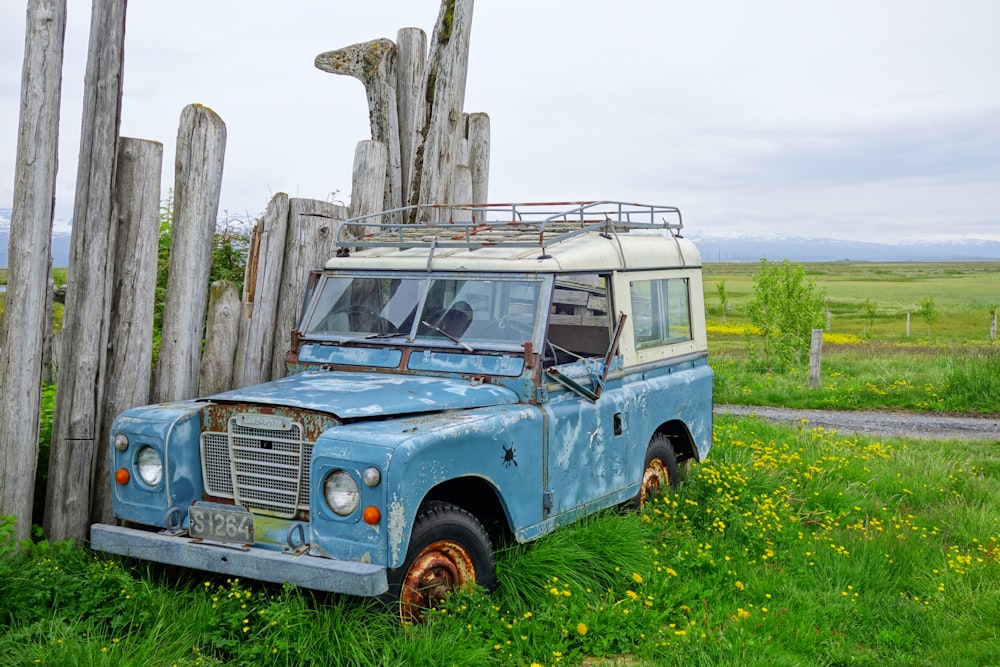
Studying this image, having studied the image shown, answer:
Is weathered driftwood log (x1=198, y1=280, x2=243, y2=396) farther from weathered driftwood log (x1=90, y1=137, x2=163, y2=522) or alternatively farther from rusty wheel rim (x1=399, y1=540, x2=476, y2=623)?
rusty wheel rim (x1=399, y1=540, x2=476, y2=623)

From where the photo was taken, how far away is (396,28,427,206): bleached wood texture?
912 centimetres

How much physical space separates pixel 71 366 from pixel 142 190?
3.96 feet

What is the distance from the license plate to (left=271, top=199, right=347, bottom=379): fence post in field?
2031 mm

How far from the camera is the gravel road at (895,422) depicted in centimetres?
1333

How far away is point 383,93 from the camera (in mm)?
8930

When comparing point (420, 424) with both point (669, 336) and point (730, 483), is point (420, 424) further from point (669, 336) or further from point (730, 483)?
point (730, 483)

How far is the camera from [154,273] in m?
6.36

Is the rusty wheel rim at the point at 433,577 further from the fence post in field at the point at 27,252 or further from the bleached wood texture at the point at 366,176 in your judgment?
the bleached wood texture at the point at 366,176

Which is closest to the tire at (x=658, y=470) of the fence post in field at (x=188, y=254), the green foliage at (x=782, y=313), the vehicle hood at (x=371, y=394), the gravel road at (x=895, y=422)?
the vehicle hood at (x=371, y=394)

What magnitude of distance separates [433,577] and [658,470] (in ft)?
9.99

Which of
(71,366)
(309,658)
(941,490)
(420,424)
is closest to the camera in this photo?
(309,658)

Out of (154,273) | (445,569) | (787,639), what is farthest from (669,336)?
(154,273)

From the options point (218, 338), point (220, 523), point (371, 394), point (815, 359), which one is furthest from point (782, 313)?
point (220, 523)

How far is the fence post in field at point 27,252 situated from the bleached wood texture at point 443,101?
3751mm
